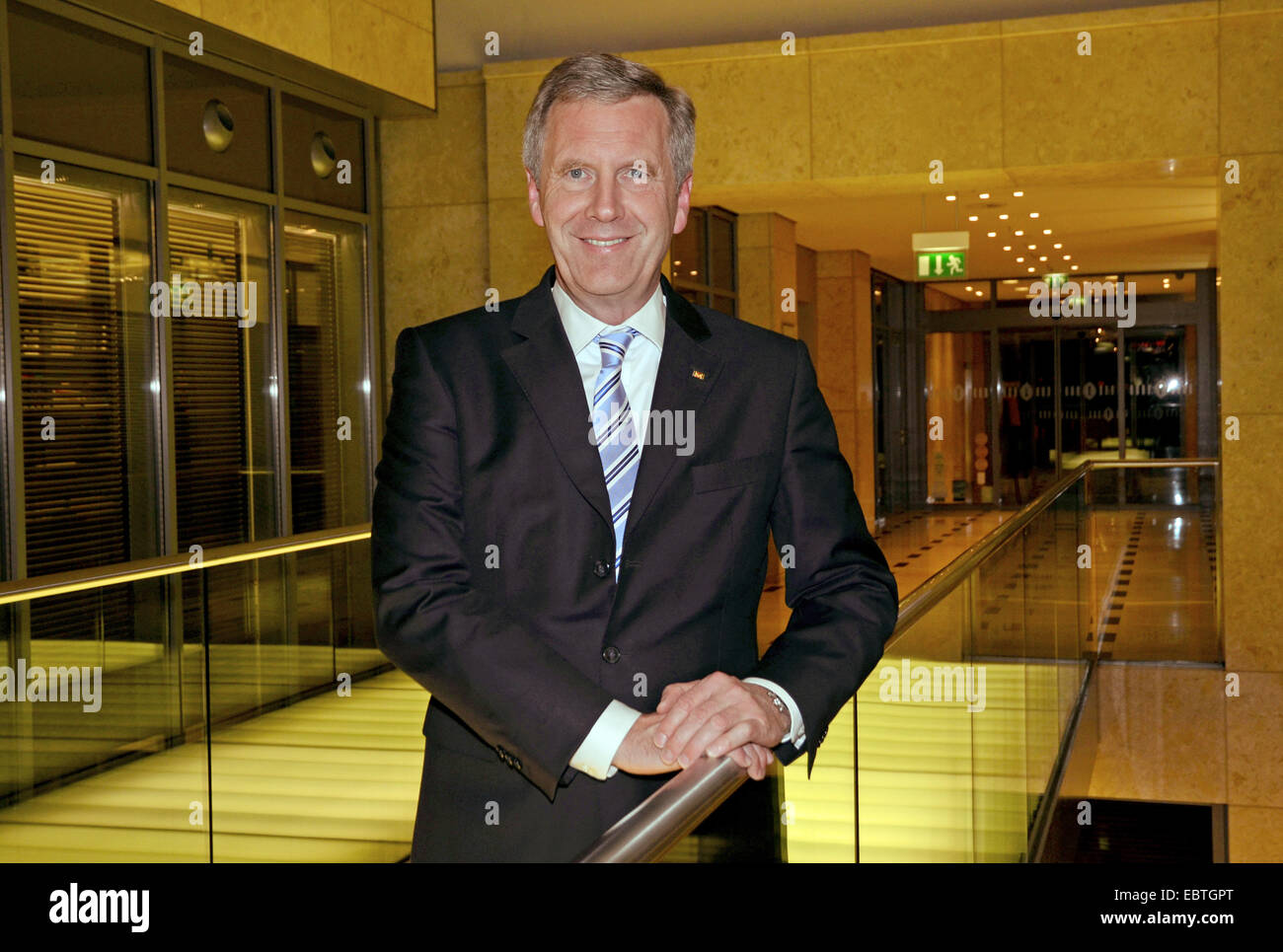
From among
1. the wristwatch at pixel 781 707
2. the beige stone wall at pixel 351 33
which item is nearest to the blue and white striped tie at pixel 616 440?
the wristwatch at pixel 781 707

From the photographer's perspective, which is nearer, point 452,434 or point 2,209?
point 452,434

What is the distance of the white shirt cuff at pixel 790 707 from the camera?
152 cm

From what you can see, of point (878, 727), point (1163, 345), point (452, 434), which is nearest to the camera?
point (452, 434)

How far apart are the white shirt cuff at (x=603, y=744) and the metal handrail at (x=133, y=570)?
237 centimetres

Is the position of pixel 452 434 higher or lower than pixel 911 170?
lower

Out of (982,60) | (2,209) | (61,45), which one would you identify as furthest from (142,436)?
(982,60)

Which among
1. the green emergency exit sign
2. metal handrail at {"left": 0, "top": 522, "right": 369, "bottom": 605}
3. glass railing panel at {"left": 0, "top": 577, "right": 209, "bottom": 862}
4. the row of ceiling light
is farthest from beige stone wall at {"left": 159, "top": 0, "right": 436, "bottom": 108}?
the row of ceiling light

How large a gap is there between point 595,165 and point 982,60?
759 cm

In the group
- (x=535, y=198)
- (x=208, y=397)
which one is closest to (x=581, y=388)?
(x=535, y=198)

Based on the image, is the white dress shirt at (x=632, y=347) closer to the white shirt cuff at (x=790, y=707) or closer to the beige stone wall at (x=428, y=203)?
the white shirt cuff at (x=790, y=707)

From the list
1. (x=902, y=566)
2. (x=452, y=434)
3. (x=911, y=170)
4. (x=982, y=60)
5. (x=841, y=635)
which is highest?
(x=982, y=60)
